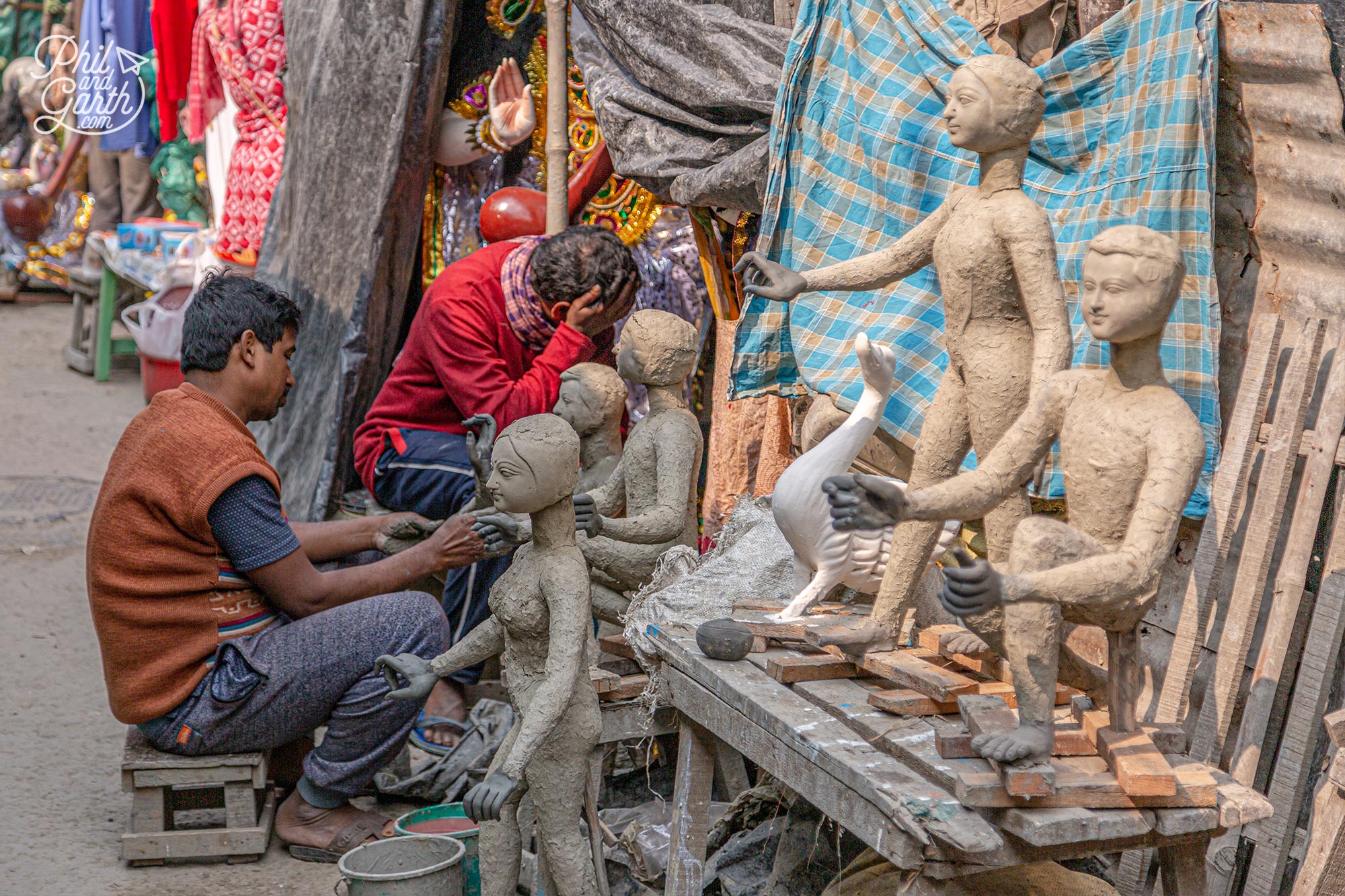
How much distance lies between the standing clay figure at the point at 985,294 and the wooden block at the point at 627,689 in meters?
0.86

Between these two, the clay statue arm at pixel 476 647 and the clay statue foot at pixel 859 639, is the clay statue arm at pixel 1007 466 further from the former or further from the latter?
the clay statue arm at pixel 476 647

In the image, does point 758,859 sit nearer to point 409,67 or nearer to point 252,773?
point 252,773

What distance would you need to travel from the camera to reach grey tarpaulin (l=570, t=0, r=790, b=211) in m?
3.86

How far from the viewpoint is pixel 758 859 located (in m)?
3.27

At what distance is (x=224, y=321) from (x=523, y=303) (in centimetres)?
115

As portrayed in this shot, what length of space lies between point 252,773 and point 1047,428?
251 centimetres

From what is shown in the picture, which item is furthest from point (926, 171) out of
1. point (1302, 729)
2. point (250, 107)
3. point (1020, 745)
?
point (250, 107)

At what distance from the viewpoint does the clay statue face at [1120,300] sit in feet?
6.57

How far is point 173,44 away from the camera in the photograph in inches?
331

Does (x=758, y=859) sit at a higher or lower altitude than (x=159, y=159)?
lower

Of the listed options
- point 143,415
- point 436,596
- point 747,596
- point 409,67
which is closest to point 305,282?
point 409,67

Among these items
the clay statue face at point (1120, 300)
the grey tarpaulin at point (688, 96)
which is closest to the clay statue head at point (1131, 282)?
the clay statue face at point (1120, 300)

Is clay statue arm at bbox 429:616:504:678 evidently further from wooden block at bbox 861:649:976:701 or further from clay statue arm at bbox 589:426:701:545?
wooden block at bbox 861:649:976:701

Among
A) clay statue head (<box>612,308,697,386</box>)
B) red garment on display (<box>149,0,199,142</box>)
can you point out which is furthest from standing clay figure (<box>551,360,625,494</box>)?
red garment on display (<box>149,0,199,142</box>)
